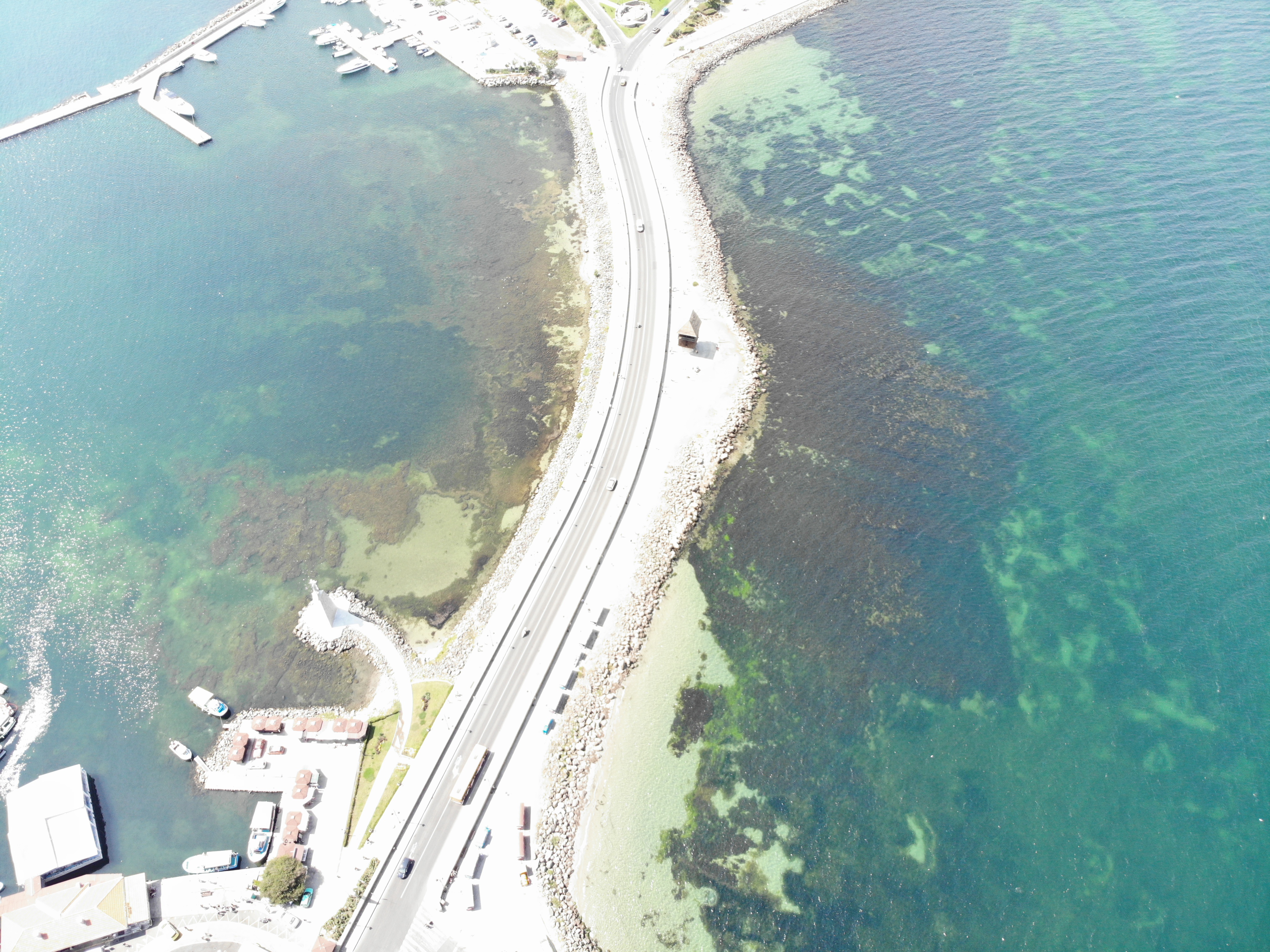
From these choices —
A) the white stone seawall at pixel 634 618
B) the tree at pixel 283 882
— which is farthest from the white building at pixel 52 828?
the white stone seawall at pixel 634 618

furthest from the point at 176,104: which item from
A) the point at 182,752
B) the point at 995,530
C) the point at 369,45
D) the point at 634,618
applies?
the point at 995,530

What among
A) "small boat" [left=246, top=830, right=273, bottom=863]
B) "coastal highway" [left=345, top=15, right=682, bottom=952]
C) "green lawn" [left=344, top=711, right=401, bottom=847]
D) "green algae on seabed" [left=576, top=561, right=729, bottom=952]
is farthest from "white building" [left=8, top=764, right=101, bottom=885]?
"green algae on seabed" [left=576, top=561, right=729, bottom=952]

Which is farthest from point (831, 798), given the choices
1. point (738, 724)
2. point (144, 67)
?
point (144, 67)

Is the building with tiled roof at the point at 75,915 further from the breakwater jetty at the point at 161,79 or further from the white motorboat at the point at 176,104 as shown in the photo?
the white motorboat at the point at 176,104

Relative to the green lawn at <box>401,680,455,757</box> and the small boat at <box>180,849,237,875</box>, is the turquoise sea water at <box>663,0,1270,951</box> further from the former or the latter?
the small boat at <box>180,849,237,875</box>

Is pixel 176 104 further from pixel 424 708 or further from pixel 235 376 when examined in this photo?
pixel 424 708

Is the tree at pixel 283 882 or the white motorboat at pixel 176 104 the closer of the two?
the tree at pixel 283 882

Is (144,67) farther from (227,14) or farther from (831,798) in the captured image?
(831,798)
